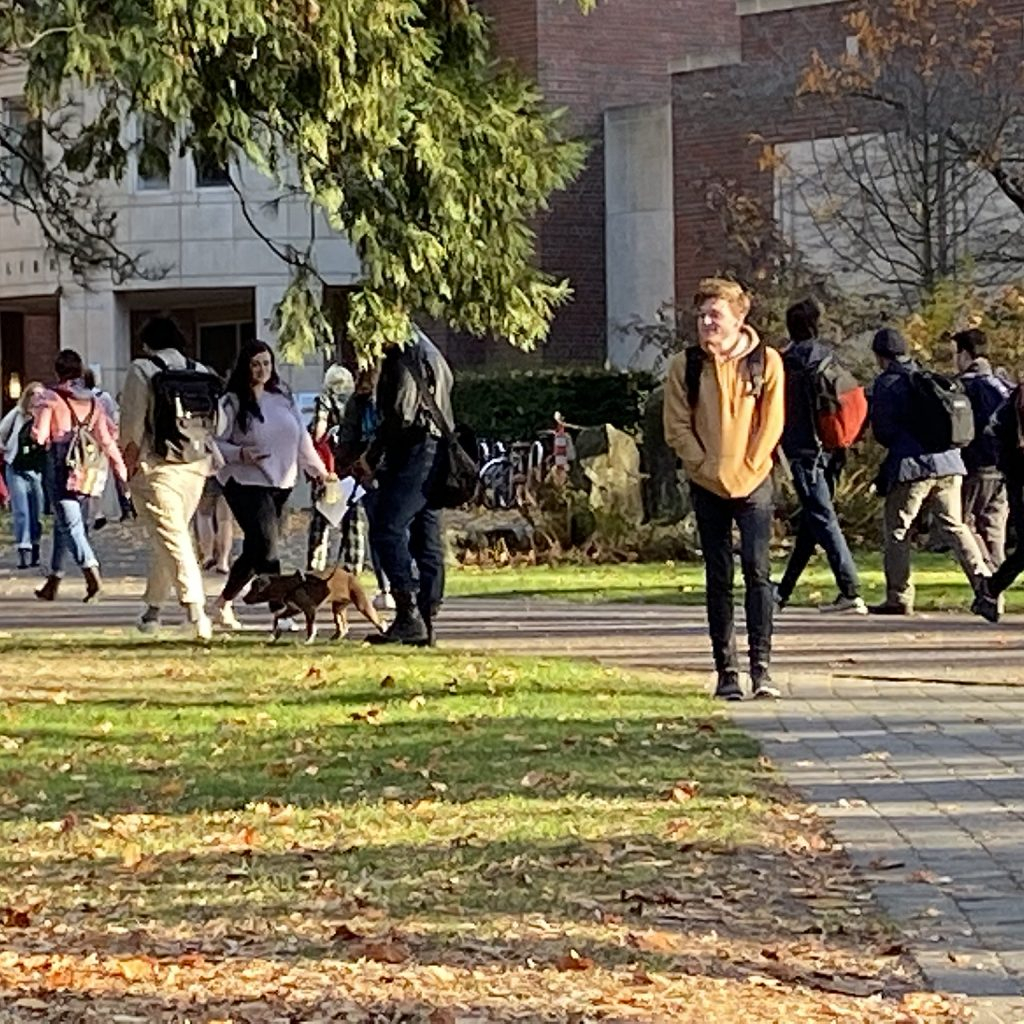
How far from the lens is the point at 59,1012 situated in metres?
5.46

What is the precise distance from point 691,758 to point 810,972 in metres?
3.52

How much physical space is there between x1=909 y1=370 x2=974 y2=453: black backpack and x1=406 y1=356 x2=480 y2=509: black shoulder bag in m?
3.51

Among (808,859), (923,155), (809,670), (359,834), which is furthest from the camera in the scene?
(923,155)

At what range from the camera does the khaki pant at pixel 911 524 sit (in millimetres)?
15789

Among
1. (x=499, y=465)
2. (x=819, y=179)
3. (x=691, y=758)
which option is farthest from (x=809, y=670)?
(x=499, y=465)

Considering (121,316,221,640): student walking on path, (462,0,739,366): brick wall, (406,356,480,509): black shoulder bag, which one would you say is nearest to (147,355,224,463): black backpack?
(121,316,221,640): student walking on path

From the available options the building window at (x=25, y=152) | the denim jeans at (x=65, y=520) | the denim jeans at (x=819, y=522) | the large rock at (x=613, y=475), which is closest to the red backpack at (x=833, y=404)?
the denim jeans at (x=819, y=522)

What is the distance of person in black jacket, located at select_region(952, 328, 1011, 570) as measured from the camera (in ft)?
56.2

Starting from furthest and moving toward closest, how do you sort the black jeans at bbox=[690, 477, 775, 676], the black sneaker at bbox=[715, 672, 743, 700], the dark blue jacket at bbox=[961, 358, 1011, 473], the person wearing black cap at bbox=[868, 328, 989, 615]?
the dark blue jacket at bbox=[961, 358, 1011, 473] → the person wearing black cap at bbox=[868, 328, 989, 615] → the black sneaker at bbox=[715, 672, 743, 700] → the black jeans at bbox=[690, 477, 775, 676]

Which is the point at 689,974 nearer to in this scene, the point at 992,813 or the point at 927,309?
the point at 992,813

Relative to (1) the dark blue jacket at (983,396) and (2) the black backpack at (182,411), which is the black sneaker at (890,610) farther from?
(2) the black backpack at (182,411)

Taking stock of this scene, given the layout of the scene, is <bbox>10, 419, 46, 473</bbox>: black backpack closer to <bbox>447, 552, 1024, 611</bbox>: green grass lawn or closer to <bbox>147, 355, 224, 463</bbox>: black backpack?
<bbox>447, 552, 1024, 611</bbox>: green grass lawn

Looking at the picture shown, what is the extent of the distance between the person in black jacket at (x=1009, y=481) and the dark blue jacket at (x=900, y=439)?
33cm

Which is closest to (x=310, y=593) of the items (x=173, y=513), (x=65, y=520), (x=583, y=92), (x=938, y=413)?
(x=173, y=513)
